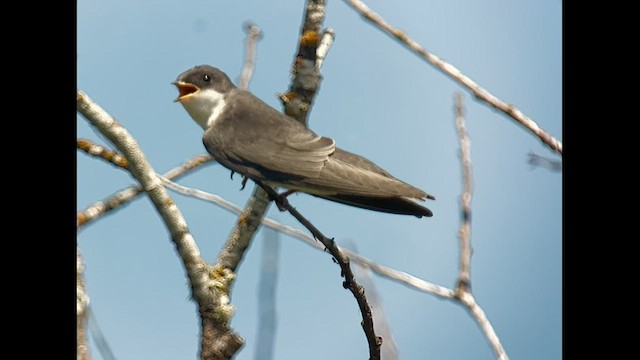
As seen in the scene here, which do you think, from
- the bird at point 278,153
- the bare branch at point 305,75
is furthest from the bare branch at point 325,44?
the bird at point 278,153

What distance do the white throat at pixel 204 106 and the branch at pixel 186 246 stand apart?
0.64 meters

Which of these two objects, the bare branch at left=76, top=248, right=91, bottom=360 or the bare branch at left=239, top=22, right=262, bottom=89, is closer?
the bare branch at left=76, top=248, right=91, bottom=360

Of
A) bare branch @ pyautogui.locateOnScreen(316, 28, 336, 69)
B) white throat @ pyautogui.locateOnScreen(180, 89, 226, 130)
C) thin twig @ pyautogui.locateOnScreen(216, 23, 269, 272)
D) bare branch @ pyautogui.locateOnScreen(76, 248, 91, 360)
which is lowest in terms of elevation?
bare branch @ pyautogui.locateOnScreen(76, 248, 91, 360)

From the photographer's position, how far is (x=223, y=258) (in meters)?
A: 3.31

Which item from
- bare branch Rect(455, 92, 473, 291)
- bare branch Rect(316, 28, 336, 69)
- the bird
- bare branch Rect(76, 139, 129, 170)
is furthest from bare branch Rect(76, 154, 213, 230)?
bare branch Rect(455, 92, 473, 291)

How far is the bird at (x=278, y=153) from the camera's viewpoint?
3086mm

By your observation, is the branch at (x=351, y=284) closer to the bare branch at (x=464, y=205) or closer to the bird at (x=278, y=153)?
the bird at (x=278, y=153)

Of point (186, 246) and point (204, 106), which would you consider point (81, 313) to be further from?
point (204, 106)

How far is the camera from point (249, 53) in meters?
3.86

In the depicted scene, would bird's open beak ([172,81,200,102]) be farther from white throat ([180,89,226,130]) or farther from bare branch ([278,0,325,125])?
bare branch ([278,0,325,125])

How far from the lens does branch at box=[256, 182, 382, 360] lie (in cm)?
276

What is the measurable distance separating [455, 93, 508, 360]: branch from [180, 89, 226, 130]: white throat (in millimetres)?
1057
